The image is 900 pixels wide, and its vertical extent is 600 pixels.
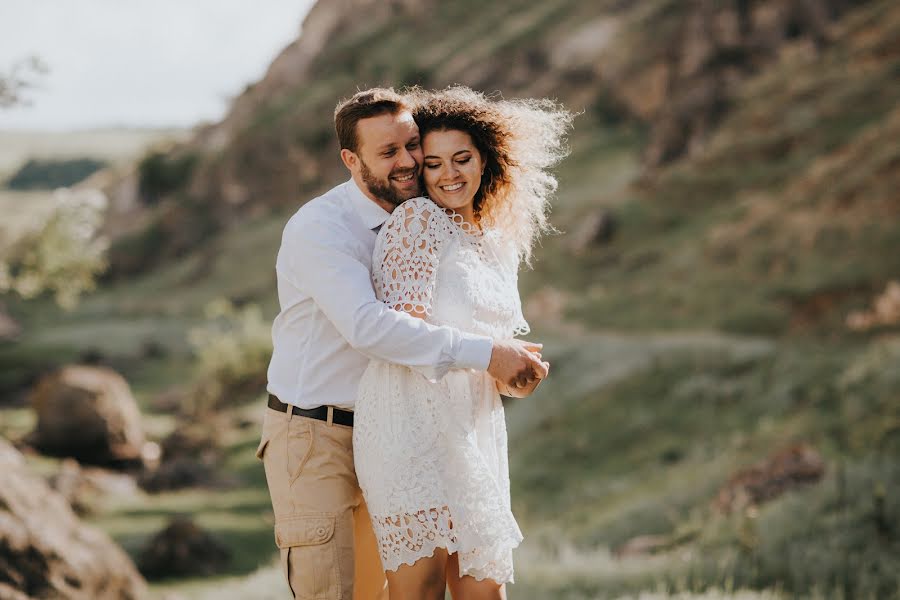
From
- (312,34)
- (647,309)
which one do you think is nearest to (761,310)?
(647,309)

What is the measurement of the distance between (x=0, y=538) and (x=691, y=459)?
26.3 ft

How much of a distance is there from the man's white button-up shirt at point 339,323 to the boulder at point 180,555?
747 cm

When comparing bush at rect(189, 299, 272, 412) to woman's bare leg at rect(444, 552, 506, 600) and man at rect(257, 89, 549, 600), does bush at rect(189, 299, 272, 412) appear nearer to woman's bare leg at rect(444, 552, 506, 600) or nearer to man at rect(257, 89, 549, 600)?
man at rect(257, 89, 549, 600)

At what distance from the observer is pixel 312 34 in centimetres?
6694

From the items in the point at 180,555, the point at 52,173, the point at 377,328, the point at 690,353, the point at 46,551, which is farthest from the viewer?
the point at 52,173

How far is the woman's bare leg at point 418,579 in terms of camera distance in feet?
11.4

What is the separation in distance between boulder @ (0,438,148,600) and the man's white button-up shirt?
2.78 metres

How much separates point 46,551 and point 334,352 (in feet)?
10.5

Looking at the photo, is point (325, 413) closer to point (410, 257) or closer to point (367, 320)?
point (367, 320)

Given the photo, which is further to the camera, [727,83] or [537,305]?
[727,83]

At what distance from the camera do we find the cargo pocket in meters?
3.62

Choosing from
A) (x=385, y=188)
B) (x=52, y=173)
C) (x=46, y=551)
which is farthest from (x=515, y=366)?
(x=52, y=173)

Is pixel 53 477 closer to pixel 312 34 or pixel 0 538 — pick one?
pixel 0 538

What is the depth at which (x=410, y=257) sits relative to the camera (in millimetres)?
3545
